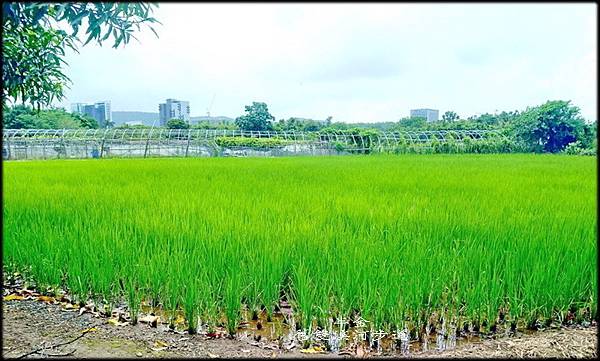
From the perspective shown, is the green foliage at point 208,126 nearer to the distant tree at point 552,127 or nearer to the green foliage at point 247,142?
the green foliage at point 247,142

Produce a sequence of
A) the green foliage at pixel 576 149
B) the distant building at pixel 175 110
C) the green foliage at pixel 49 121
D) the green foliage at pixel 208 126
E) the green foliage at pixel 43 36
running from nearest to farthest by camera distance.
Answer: the green foliage at pixel 43 36 < the distant building at pixel 175 110 < the green foliage at pixel 49 121 < the green foliage at pixel 576 149 < the green foliage at pixel 208 126

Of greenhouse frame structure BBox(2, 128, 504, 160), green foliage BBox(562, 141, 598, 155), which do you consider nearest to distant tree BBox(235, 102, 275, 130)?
greenhouse frame structure BBox(2, 128, 504, 160)

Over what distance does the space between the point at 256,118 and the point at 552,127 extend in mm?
14219

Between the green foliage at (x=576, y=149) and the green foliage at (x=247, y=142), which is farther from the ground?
the green foliage at (x=247, y=142)

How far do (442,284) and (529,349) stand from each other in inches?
20.0

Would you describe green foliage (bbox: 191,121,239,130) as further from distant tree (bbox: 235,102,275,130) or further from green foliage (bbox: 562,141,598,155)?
green foliage (bbox: 562,141,598,155)

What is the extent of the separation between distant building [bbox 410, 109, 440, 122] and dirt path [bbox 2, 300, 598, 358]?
98.3 feet

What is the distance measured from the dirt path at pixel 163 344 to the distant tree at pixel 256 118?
2277 centimetres

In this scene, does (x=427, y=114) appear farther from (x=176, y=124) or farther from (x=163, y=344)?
(x=163, y=344)

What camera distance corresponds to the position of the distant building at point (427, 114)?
3116 cm

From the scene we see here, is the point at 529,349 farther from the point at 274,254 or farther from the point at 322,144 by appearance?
the point at 322,144

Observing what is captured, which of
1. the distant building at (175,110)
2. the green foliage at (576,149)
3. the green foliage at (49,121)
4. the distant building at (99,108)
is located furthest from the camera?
the green foliage at (576,149)

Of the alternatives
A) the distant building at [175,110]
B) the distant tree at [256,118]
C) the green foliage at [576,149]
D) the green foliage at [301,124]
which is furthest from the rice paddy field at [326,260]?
the green foliage at [301,124]

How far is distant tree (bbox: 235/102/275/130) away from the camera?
24891 mm
